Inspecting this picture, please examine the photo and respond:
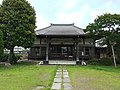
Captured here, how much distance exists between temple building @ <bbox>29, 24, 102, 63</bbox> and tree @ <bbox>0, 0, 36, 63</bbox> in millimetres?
6745

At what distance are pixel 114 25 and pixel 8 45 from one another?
12.9 m

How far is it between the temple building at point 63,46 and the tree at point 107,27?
580 centimetres

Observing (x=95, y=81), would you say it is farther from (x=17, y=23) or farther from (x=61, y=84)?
(x=17, y=23)

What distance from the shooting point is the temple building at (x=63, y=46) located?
34344mm

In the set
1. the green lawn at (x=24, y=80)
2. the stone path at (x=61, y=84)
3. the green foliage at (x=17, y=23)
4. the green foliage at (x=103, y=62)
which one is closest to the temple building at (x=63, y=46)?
the green foliage at (x=103, y=62)

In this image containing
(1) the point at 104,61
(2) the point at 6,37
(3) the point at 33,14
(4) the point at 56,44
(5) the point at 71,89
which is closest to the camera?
(5) the point at 71,89

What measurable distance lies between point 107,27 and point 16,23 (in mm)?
11029

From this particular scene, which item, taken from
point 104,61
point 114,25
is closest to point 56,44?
point 104,61

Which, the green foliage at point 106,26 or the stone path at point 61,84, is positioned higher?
the green foliage at point 106,26

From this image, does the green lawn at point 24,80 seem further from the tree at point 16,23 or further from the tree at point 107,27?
the tree at point 107,27

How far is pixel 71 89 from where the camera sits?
9.62 meters

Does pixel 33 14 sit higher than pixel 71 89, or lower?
higher

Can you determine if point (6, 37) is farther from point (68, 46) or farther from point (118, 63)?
point (118, 63)

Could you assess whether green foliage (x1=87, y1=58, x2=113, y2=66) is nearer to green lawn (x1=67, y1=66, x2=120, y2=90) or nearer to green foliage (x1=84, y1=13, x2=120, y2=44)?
green foliage (x1=84, y1=13, x2=120, y2=44)
